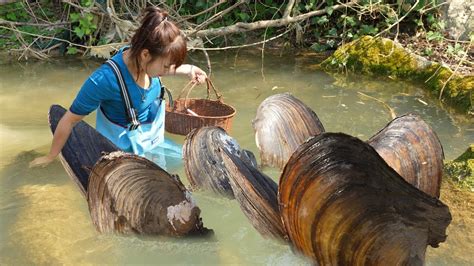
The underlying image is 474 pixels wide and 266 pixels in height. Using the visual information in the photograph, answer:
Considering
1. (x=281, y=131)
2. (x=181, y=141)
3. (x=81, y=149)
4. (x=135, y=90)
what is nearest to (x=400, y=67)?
(x=181, y=141)

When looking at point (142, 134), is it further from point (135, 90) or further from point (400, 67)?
point (400, 67)

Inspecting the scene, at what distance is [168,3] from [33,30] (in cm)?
193

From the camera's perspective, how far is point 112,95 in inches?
132

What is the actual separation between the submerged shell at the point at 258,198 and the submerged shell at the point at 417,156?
0.71 m

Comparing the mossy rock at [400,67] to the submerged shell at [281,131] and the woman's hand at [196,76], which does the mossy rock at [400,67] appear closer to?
the submerged shell at [281,131]

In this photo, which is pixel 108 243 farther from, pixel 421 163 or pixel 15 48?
pixel 15 48

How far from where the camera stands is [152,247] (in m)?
2.99

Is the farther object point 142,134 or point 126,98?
point 142,134

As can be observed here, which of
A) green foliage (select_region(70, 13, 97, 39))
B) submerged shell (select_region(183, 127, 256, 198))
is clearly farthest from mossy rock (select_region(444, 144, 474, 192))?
green foliage (select_region(70, 13, 97, 39))

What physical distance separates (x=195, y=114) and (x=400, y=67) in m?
2.89

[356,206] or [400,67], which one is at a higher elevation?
[356,206]

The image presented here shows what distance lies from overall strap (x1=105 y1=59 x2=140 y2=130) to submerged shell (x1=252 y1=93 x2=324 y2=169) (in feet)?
2.56

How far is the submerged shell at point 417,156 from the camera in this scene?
2.99m

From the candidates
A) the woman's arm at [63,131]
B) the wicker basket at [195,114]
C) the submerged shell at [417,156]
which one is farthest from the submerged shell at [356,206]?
the wicker basket at [195,114]
